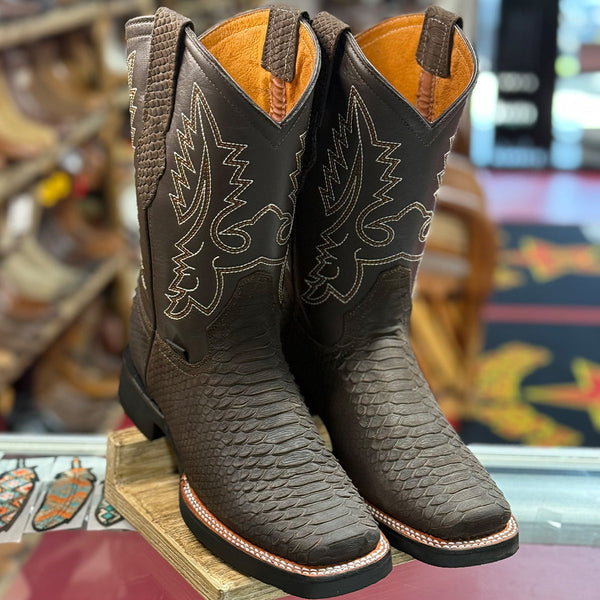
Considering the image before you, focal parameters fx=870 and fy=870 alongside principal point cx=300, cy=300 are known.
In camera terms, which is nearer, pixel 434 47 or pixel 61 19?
pixel 434 47

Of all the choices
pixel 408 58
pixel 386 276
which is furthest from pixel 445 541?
pixel 408 58

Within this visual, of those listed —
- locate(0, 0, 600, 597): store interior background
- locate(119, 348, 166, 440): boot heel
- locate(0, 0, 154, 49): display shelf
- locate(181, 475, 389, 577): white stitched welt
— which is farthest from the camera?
locate(0, 0, 600, 597): store interior background

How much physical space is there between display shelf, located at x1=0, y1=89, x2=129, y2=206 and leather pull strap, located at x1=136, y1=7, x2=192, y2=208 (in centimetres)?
101

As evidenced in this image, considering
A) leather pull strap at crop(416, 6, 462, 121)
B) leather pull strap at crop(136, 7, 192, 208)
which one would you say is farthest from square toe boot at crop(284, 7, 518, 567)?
leather pull strap at crop(136, 7, 192, 208)

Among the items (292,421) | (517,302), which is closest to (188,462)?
(292,421)

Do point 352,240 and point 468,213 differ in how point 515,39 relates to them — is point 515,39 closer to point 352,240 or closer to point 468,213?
point 468,213

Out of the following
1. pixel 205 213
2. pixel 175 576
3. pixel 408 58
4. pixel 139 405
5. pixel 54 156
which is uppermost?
pixel 408 58

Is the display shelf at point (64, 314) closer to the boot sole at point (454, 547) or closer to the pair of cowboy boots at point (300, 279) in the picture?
the pair of cowboy boots at point (300, 279)

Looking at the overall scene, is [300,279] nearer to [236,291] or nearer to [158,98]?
[236,291]

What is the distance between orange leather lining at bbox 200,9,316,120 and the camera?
31.7 inches

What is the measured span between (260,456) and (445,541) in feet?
0.60

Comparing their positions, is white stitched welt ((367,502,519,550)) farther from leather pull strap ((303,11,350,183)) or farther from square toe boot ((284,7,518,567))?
Answer: leather pull strap ((303,11,350,183))

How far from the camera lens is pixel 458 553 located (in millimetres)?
775

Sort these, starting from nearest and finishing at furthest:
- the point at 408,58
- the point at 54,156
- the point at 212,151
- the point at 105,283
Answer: the point at 212,151 < the point at 408,58 < the point at 54,156 < the point at 105,283
